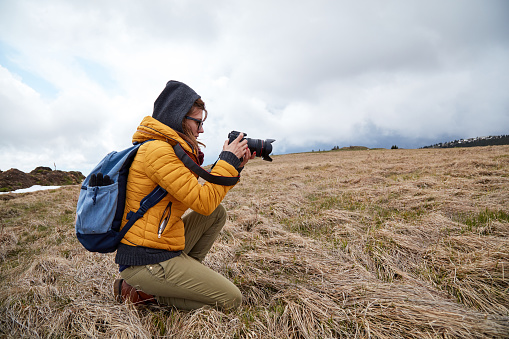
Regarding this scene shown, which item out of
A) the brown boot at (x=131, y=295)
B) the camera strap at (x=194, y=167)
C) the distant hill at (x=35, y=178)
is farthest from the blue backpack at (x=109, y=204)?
the distant hill at (x=35, y=178)

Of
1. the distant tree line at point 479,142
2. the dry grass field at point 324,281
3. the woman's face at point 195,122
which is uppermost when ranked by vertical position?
the distant tree line at point 479,142

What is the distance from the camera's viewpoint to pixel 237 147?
240cm

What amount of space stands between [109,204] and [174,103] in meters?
1.09

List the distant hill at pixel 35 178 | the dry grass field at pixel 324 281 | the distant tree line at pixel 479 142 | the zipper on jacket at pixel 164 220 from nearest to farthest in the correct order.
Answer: the dry grass field at pixel 324 281
the zipper on jacket at pixel 164 220
the distant hill at pixel 35 178
the distant tree line at pixel 479 142

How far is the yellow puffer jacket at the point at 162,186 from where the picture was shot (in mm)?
1992

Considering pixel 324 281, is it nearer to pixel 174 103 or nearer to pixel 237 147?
pixel 237 147

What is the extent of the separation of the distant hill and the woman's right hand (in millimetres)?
25411

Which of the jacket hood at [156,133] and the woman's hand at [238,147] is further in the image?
the woman's hand at [238,147]

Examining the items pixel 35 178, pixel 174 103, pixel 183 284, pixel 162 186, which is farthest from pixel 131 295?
pixel 35 178

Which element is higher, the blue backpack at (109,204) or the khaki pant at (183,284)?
the blue backpack at (109,204)

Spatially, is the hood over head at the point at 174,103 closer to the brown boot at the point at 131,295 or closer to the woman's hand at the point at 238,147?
the woman's hand at the point at 238,147

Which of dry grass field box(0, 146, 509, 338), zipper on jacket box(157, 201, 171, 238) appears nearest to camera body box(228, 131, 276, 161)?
zipper on jacket box(157, 201, 171, 238)

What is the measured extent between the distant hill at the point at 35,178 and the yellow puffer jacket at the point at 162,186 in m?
25.0

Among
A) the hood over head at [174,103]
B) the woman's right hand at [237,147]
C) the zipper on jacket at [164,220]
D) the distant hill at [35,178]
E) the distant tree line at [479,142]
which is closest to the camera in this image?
the zipper on jacket at [164,220]
